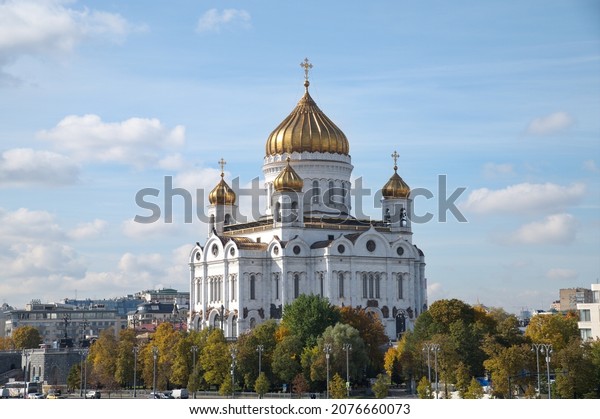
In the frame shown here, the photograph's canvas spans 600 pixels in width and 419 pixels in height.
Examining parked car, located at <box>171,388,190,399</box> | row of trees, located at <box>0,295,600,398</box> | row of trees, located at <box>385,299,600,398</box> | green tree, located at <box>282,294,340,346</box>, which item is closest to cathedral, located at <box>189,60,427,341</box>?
row of trees, located at <box>0,295,600,398</box>

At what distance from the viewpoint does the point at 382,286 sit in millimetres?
110188

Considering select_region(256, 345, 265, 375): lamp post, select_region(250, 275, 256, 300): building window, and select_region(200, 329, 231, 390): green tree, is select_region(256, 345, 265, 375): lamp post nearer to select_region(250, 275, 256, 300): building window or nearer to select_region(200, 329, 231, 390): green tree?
select_region(200, 329, 231, 390): green tree

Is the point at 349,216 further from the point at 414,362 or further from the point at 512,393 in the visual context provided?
the point at 512,393

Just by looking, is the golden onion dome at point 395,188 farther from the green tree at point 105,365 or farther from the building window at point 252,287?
the green tree at point 105,365

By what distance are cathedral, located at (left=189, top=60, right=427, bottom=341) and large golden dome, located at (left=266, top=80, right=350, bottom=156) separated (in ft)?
0.28

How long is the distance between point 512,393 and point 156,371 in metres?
30.9

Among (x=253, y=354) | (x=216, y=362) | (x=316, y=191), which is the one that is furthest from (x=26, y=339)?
(x=253, y=354)

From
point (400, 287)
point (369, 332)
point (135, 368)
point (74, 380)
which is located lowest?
point (74, 380)

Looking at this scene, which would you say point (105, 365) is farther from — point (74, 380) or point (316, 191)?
point (316, 191)

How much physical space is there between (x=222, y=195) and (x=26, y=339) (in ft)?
145

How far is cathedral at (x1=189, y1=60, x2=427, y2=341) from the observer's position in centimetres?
10744

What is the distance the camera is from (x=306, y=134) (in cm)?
11369

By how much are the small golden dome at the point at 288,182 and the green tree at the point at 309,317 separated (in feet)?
53.7
